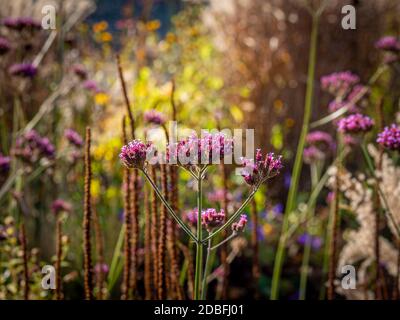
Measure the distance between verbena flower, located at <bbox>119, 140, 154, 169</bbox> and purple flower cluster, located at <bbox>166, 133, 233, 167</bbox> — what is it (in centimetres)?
6

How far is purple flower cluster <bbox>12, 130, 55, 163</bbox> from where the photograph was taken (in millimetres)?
2289

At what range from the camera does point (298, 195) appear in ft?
15.7

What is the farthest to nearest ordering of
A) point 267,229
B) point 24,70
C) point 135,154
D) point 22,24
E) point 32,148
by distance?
point 267,229, point 22,24, point 24,70, point 32,148, point 135,154

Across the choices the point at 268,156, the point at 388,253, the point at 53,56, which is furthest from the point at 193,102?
the point at 268,156

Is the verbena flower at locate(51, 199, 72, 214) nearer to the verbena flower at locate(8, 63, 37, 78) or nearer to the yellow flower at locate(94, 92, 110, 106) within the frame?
the verbena flower at locate(8, 63, 37, 78)

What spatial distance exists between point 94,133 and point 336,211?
251 cm

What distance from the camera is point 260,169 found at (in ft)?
4.16

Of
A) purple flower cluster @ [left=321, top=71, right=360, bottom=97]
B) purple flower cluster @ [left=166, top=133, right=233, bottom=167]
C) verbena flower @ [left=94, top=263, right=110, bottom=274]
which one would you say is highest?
purple flower cluster @ [left=321, top=71, right=360, bottom=97]

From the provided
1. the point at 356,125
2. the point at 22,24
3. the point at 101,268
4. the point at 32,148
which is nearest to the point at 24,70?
the point at 22,24

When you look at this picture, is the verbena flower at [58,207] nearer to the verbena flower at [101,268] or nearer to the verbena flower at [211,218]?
the verbena flower at [101,268]

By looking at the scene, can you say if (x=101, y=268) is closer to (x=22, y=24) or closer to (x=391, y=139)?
(x=391, y=139)

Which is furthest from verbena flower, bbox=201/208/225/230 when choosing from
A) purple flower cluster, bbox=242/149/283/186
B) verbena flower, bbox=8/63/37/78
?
verbena flower, bbox=8/63/37/78

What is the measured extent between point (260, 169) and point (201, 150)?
0.15 m
